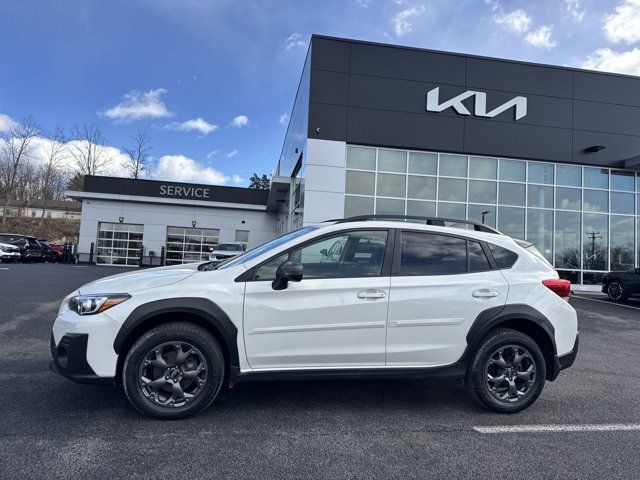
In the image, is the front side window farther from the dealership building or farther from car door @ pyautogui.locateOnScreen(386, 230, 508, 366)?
the dealership building

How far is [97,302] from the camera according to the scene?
329 centimetres

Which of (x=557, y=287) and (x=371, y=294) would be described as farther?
(x=557, y=287)

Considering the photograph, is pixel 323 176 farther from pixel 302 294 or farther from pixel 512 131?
pixel 302 294

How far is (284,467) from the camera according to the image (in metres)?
2.74

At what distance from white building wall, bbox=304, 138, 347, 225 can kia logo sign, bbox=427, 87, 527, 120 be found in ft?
13.0

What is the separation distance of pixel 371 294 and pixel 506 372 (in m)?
1.48

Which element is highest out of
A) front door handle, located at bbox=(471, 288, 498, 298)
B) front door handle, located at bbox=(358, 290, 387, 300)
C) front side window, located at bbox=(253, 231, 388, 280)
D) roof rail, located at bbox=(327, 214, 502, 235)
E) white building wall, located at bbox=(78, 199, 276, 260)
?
white building wall, located at bbox=(78, 199, 276, 260)

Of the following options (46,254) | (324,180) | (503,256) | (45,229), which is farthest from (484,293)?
(45,229)

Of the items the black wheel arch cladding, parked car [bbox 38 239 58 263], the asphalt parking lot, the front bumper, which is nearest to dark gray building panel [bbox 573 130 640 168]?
the asphalt parking lot

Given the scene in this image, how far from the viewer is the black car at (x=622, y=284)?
12789 millimetres

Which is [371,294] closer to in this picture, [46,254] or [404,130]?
[404,130]

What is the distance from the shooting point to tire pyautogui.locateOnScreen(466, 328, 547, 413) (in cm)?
370

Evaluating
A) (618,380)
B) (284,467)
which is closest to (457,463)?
(284,467)

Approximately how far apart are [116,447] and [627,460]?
3.63 meters
